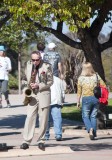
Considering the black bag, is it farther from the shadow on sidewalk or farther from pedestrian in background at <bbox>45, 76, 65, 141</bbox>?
the shadow on sidewalk

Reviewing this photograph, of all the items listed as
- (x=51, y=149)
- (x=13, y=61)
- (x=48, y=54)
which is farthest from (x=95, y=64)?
(x=13, y=61)

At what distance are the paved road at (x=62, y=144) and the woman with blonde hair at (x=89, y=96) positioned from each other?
355 mm

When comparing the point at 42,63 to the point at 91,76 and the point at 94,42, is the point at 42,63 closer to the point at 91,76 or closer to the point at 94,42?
the point at 91,76

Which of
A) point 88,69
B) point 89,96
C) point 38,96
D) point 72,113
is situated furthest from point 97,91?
point 72,113

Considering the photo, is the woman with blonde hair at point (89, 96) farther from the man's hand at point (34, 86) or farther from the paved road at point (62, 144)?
the man's hand at point (34, 86)

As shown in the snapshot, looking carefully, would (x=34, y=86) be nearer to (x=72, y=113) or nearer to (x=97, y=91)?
(x=97, y=91)

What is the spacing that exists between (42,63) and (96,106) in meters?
3.18

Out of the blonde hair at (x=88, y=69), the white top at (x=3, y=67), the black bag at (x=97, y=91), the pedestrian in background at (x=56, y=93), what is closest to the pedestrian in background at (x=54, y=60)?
the pedestrian in background at (x=56, y=93)

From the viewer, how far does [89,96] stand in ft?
44.9

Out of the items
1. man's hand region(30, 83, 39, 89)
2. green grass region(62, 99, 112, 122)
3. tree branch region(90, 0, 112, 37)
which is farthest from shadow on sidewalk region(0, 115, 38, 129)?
man's hand region(30, 83, 39, 89)

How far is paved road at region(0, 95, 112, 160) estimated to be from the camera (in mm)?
10555

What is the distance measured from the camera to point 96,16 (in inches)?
590

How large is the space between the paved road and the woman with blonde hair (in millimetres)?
355

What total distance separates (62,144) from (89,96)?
164 cm
